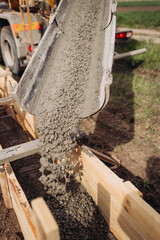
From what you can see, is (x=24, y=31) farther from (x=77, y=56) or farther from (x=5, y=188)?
(x=5, y=188)

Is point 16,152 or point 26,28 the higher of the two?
point 26,28

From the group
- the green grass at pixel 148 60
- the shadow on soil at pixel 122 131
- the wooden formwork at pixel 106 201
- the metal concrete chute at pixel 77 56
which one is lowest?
the shadow on soil at pixel 122 131

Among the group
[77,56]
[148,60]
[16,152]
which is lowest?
[148,60]

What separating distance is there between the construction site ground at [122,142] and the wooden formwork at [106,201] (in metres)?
0.36

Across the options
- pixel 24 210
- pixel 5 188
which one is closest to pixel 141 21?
pixel 5 188

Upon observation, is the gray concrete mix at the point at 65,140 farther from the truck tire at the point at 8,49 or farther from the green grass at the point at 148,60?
the green grass at the point at 148,60

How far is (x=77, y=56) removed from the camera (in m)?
2.89

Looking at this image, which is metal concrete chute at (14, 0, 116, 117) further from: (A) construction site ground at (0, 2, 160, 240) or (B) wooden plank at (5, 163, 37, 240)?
(B) wooden plank at (5, 163, 37, 240)

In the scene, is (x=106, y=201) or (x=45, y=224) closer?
(x=45, y=224)

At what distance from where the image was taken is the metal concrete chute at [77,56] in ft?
7.86

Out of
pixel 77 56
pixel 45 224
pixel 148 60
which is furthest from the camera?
pixel 148 60

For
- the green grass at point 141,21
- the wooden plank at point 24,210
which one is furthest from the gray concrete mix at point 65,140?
the green grass at point 141,21

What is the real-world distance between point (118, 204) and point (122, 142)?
1.75 meters

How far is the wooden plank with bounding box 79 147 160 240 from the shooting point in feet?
4.16
